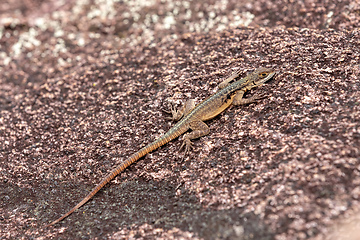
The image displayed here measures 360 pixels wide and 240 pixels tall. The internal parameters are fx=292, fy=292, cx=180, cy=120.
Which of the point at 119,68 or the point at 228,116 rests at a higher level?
the point at 119,68

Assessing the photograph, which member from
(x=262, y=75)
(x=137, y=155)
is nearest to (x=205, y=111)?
(x=262, y=75)

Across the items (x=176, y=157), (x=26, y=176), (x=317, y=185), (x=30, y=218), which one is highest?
(x=26, y=176)

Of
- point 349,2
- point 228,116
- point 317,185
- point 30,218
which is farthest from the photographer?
point 349,2

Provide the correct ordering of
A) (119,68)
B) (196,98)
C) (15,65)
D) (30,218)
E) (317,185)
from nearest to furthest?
(317,185)
(30,218)
(196,98)
(119,68)
(15,65)

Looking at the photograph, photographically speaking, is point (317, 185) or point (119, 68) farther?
point (119, 68)

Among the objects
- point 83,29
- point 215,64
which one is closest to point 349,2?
point 215,64

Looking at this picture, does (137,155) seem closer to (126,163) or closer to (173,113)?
(126,163)

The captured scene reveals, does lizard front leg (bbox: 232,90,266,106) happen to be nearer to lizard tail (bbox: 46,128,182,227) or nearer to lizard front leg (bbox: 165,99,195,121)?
lizard front leg (bbox: 165,99,195,121)

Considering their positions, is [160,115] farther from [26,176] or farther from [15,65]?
[15,65]
